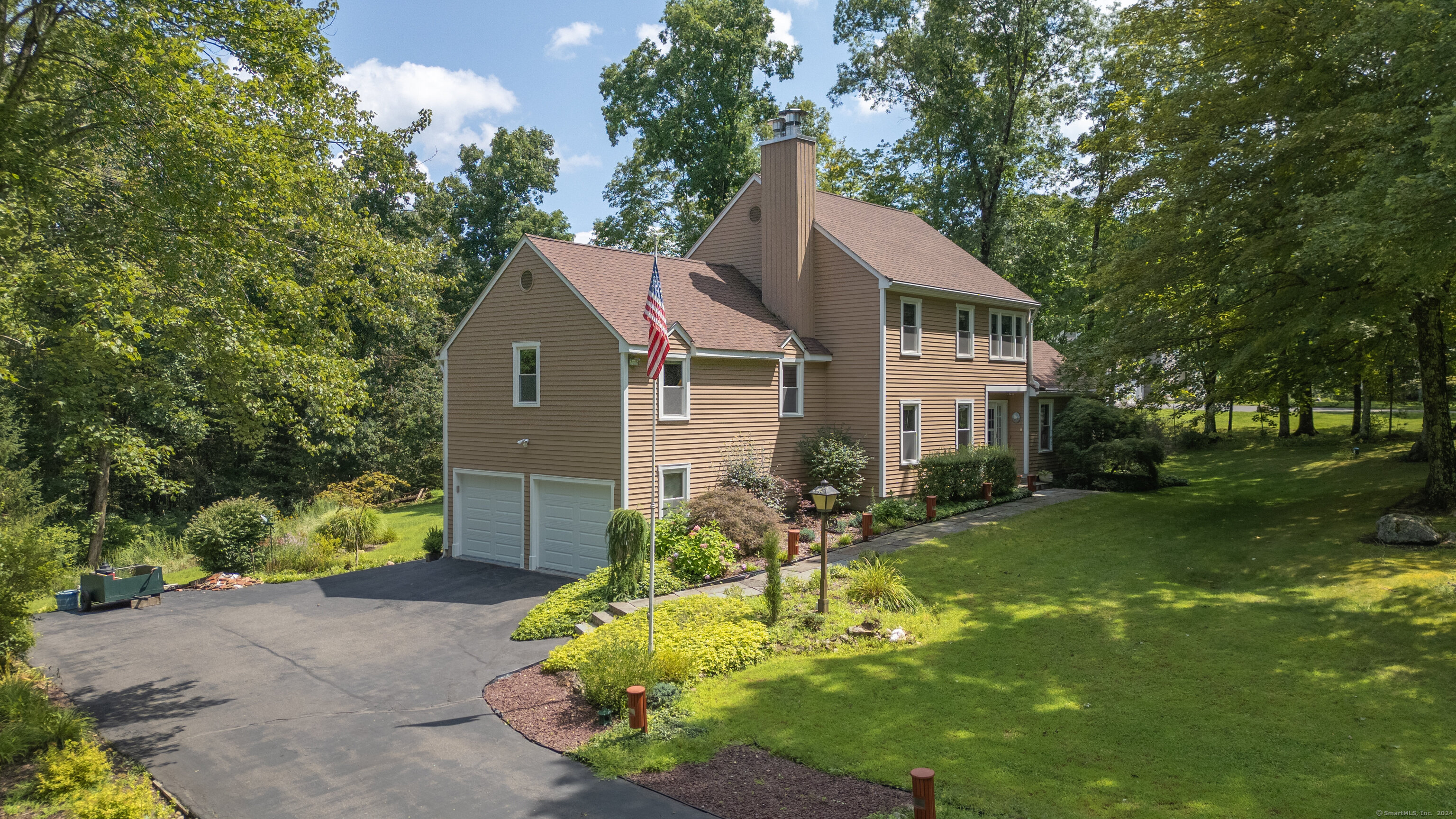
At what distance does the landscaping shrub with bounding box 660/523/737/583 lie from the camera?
15.4 meters

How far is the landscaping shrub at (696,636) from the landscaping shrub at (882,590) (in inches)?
77.6

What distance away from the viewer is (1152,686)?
10164 mm

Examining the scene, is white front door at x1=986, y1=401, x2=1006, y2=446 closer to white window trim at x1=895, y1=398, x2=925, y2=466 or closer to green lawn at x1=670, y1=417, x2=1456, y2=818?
white window trim at x1=895, y1=398, x2=925, y2=466

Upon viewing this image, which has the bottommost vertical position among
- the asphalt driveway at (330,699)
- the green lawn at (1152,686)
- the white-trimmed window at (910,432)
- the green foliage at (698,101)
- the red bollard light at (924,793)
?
the asphalt driveway at (330,699)

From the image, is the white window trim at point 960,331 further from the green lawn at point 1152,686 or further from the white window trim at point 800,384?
the green lawn at point 1152,686

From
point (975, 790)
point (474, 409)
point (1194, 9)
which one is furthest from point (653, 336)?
point (1194, 9)

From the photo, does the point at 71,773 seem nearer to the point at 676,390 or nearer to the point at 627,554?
the point at 627,554

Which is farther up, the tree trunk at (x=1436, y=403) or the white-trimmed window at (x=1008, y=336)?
the white-trimmed window at (x=1008, y=336)

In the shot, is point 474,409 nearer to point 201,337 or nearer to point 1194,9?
point 201,337

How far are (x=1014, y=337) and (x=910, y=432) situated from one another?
7.50 metres

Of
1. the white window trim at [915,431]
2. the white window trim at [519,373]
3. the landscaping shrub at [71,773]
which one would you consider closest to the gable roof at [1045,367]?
the white window trim at [915,431]

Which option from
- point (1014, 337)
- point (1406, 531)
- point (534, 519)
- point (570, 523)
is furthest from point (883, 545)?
point (1014, 337)

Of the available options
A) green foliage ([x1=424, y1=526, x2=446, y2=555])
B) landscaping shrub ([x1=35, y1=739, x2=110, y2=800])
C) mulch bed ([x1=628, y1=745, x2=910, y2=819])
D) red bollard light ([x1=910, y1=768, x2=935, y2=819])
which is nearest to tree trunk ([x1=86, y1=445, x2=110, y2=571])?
green foliage ([x1=424, y1=526, x2=446, y2=555])

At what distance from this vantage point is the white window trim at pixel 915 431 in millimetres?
22422
